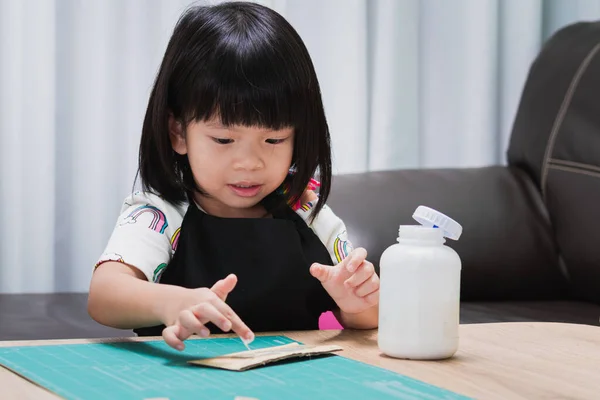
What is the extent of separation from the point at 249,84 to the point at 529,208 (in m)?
1.23

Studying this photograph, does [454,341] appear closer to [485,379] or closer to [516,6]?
[485,379]

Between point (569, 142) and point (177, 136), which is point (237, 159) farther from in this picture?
point (569, 142)

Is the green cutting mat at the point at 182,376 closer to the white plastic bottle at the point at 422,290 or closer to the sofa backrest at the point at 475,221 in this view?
the white plastic bottle at the point at 422,290

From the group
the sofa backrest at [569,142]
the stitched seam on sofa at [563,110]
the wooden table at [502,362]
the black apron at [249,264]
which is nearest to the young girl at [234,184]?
the black apron at [249,264]

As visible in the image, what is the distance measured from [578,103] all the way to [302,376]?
1.60 m

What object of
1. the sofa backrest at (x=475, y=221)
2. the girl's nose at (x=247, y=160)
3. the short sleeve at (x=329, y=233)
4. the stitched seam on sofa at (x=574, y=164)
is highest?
the girl's nose at (x=247, y=160)

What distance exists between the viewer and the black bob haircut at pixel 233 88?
46.8 inches

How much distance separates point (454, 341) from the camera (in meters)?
0.95

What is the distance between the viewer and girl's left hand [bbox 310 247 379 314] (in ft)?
3.46

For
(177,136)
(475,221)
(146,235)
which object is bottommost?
(475,221)

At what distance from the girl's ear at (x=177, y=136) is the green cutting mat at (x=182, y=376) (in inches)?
15.4

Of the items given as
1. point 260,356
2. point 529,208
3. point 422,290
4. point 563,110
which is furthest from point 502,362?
point 563,110

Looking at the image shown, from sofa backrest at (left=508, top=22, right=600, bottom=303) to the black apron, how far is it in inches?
42.2

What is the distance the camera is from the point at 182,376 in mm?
827
